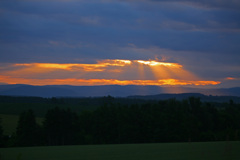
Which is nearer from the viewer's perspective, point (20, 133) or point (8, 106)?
point (20, 133)

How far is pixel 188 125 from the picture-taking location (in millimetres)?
35125

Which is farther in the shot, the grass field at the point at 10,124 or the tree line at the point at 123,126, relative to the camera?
the grass field at the point at 10,124

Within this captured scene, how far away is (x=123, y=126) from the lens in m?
36.8

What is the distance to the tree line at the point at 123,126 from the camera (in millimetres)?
34094

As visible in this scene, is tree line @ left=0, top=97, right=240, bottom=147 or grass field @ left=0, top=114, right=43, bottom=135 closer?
tree line @ left=0, top=97, right=240, bottom=147

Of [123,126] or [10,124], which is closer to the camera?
[123,126]

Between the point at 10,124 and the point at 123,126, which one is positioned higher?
the point at 123,126

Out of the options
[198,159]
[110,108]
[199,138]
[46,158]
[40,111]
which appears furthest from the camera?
[40,111]

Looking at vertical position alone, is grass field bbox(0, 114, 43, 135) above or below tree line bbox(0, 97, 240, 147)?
below

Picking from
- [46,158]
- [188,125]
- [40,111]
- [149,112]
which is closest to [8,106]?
[40,111]

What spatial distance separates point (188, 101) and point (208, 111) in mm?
3626

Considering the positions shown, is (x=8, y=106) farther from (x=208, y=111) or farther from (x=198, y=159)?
(x=198, y=159)

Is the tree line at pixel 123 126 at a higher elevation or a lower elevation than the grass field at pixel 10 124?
higher

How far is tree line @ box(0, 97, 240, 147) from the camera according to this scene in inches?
1342
